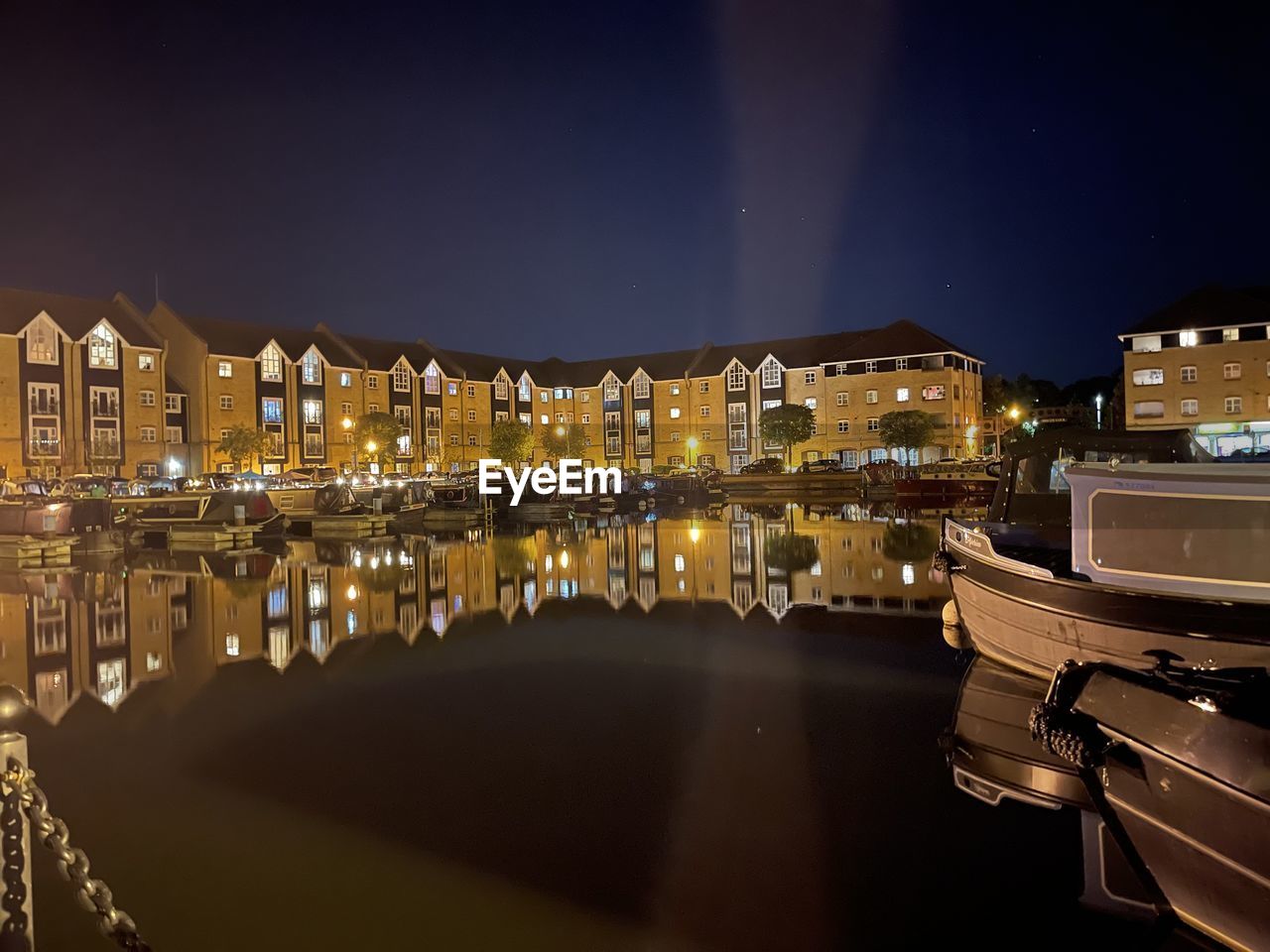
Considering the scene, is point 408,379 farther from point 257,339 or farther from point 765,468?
point 765,468

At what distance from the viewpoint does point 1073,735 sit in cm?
391

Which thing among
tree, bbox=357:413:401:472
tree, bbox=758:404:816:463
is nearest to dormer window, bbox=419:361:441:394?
tree, bbox=357:413:401:472

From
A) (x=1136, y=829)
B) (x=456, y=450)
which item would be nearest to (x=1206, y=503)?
(x=1136, y=829)

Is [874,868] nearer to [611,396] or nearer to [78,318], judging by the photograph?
[78,318]

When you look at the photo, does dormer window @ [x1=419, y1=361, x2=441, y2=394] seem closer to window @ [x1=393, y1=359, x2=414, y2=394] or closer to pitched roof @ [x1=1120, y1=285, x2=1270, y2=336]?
window @ [x1=393, y1=359, x2=414, y2=394]

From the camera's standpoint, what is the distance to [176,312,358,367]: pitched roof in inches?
2351

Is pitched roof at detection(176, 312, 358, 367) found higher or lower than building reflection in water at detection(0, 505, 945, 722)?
higher

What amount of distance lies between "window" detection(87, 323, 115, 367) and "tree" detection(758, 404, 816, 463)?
4480 cm

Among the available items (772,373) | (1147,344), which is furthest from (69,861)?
(772,373)

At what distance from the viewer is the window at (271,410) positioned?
61.5 metres

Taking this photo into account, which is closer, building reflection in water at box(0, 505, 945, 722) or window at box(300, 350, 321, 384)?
building reflection in water at box(0, 505, 945, 722)

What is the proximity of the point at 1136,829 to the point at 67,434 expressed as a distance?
60141 mm

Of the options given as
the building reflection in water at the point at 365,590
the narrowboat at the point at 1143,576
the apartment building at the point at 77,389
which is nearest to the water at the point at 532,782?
the building reflection in water at the point at 365,590

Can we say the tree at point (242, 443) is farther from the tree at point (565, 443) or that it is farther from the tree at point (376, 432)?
the tree at point (565, 443)
